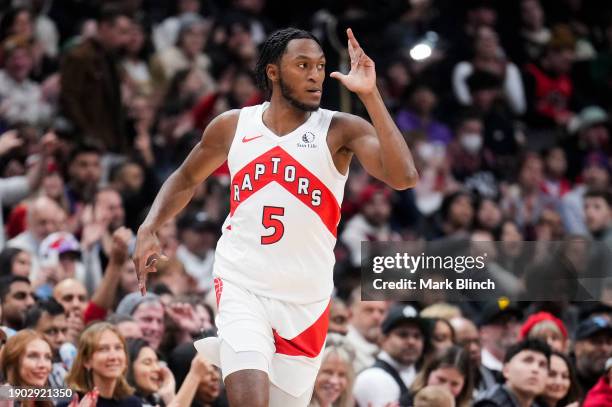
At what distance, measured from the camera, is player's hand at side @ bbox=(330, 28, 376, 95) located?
5.97 meters

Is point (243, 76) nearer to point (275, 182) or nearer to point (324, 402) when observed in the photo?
point (324, 402)

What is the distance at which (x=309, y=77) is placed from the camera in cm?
649

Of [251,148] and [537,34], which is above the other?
[537,34]

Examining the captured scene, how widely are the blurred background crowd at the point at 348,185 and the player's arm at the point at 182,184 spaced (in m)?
1.04

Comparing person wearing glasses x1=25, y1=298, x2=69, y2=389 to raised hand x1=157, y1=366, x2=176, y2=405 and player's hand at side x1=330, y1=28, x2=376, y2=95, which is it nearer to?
raised hand x1=157, y1=366, x2=176, y2=405

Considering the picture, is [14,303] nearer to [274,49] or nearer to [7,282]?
[7,282]

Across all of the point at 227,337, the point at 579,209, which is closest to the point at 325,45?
the point at 579,209

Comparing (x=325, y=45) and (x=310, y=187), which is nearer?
(x=310, y=187)

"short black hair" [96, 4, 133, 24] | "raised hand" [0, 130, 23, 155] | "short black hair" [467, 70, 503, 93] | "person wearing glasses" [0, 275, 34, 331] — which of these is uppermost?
"short black hair" [467, 70, 503, 93]

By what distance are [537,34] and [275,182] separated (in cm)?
1156

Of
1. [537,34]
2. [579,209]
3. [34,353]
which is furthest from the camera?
[537,34]

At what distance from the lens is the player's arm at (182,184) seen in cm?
667

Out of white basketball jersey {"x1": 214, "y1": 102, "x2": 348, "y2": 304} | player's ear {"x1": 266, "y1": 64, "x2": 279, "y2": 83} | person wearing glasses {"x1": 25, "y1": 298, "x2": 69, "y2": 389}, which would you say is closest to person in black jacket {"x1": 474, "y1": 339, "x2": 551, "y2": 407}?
white basketball jersey {"x1": 214, "y1": 102, "x2": 348, "y2": 304}

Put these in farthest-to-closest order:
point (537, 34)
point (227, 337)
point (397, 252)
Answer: point (537, 34), point (397, 252), point (227, 337)
